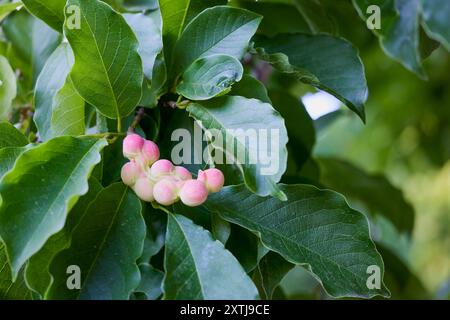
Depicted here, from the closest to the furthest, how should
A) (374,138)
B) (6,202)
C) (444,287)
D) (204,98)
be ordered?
1. (6,202)
2. (204,98)
3. (444,287)
4. (374,138)

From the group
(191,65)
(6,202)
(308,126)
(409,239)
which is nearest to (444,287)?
(409,239)

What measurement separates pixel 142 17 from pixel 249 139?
243 millimetres

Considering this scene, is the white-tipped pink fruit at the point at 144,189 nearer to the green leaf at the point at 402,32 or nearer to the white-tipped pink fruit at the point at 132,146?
the white-tipped pink fruit at the point at 132,146

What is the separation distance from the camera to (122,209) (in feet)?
2.21

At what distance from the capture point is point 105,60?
0.70 m

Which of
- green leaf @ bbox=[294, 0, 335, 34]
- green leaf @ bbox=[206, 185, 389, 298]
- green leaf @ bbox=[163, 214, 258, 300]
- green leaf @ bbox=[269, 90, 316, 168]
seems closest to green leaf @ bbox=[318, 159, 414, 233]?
green leaf @ bbox=[269, 90, 316, 168]

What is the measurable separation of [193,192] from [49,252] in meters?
0.15

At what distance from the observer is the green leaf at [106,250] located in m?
0.62

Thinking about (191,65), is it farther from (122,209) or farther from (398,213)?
(398,213)

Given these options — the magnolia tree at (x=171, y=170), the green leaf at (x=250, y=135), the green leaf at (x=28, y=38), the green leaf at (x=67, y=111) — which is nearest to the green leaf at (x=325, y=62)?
the magnolia tree at (x=171, y=170)

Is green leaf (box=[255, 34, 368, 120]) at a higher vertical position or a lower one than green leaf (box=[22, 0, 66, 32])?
lower

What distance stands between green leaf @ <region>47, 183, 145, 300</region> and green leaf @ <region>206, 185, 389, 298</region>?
0.09 metres

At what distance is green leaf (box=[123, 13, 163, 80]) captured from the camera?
2.43 ft

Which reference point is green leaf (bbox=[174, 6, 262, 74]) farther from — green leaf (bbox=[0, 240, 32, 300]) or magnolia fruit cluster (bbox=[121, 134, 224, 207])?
green leaf (bbox=[0, 240, 32, 300])
